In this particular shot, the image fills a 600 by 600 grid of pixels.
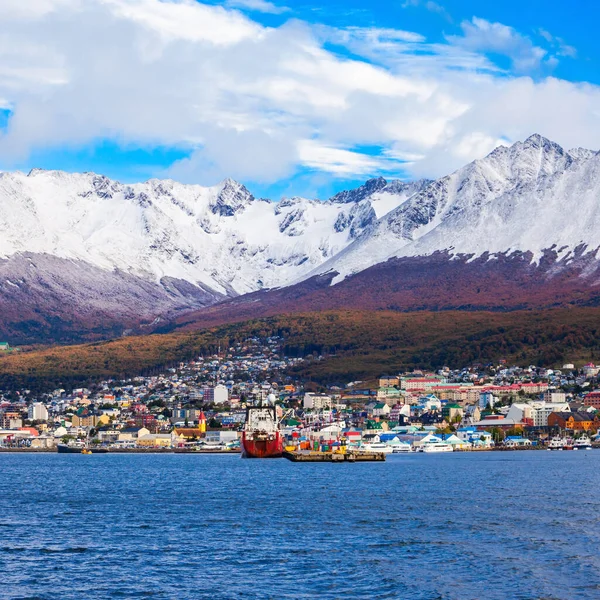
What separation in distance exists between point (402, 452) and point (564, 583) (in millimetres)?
109492

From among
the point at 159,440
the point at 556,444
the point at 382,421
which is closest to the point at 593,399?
the point at 556,444

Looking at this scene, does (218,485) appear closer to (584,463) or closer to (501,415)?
(584,463)

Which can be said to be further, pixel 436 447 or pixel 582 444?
pixel 436 447

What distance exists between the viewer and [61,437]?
18075 centimetres

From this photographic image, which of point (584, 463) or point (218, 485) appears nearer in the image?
point (218, 485)

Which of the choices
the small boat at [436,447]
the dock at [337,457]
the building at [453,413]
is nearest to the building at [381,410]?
the building at [453,413]

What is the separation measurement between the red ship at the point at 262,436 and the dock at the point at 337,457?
260 cm

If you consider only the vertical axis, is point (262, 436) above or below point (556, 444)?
above

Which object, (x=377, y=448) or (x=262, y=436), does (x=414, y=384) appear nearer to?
(x=377, y=448)

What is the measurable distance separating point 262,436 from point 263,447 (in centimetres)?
140

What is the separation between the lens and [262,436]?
12731 centimetres

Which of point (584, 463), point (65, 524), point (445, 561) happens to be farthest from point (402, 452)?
point (445, 561)

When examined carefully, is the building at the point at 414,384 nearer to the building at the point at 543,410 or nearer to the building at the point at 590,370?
the building at the point at 590,370

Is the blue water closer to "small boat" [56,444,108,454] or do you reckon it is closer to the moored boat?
the moored boat
